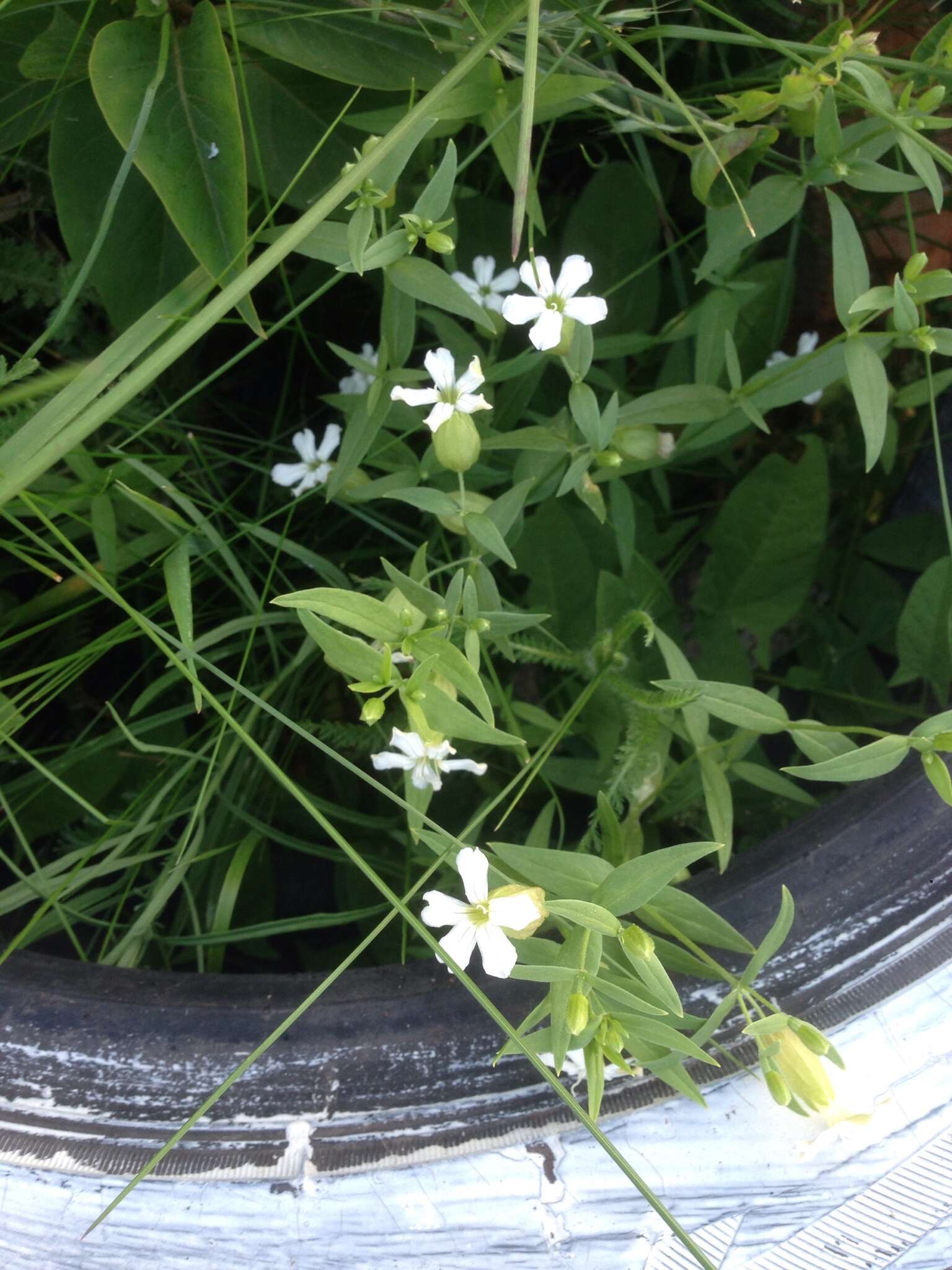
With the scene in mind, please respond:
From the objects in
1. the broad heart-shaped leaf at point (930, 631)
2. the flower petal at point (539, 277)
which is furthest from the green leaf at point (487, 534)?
the broad heart-shaped leaf at point (930, 631)

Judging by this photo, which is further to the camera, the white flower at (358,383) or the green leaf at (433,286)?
Result: the white flower at (358,383)

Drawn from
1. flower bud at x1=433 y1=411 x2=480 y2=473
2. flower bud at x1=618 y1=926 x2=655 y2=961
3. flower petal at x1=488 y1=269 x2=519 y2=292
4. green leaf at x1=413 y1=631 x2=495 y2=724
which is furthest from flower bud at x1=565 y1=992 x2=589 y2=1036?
flower petal at x1=488 y1=269 x2=519 y2=292

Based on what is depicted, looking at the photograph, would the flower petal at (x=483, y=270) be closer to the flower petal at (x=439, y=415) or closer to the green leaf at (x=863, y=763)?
the flower petal at (x=439, y=415)

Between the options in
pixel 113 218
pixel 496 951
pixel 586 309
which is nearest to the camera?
pixel 496 951

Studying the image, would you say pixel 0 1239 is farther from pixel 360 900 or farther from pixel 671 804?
pixel 671 804

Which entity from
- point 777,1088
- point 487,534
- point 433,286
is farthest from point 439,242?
point 777,1088

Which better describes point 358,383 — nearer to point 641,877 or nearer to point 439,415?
point 439,415

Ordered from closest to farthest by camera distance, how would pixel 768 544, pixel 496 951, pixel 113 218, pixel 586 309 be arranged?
pixel 496 951 < pixel 586 309 < pixel 113 218 < pixel 768 544
